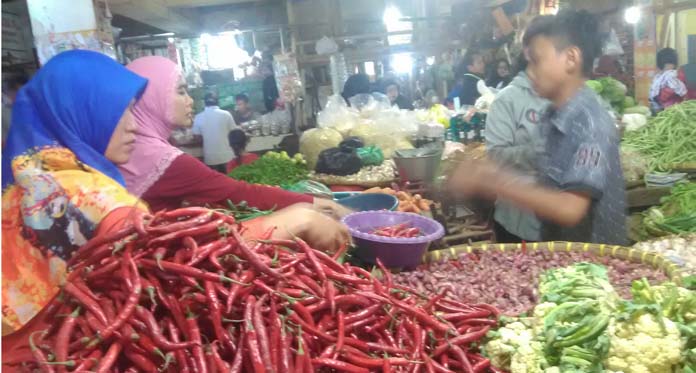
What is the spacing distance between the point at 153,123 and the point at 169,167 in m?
0.29

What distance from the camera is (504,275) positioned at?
259 cm

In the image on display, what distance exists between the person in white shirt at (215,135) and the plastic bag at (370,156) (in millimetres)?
2372

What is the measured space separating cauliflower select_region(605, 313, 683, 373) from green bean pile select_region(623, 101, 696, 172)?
4456 mm

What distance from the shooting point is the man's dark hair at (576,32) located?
8.93 ft

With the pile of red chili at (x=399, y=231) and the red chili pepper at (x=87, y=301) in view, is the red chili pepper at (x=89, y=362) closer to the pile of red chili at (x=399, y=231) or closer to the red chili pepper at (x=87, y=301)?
the red chili pepper at (x=87, y=301)

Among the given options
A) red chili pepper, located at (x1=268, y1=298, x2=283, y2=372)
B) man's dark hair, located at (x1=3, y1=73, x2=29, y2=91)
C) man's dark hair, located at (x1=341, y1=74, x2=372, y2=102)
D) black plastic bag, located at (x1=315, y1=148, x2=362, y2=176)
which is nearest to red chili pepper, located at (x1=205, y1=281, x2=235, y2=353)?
red chili pepper, located at (x1=268, y1=298, x2=283, y2=372)

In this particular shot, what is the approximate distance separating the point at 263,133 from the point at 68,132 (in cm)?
728

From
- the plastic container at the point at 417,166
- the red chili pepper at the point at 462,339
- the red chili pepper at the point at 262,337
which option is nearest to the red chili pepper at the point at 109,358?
the red chili pepper at the point at 262,337

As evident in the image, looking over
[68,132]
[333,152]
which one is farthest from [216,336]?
[333,152]

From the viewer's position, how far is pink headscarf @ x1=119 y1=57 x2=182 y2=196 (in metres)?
2.50

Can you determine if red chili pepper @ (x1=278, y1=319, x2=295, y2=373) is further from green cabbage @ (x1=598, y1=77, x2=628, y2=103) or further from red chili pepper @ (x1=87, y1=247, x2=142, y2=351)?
green cabbage @ (x1=598, y1=77, x2=628, y2=103)

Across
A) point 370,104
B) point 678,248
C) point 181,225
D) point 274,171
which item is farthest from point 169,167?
point 370,104

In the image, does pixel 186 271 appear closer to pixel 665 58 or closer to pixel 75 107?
pixel 75 107

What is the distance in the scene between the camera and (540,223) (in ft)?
10.9
